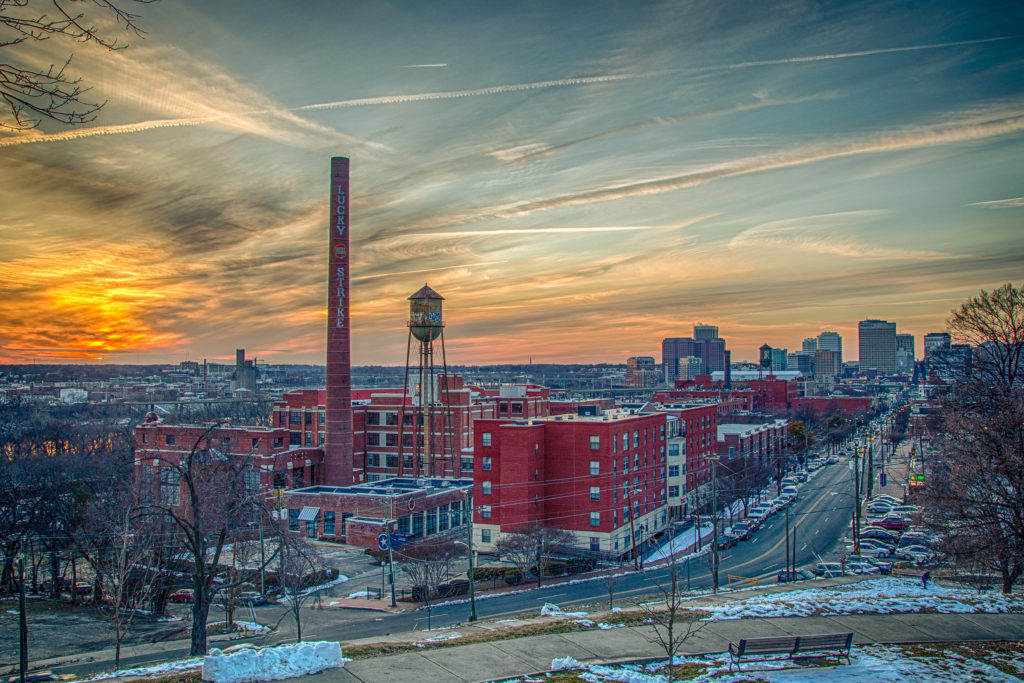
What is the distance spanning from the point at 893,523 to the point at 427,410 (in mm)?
42118

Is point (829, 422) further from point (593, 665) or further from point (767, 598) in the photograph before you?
point (593, 665)

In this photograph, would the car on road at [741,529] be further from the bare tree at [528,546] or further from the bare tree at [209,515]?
the bare tree at [209,515]

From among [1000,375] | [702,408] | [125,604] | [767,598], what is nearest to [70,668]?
[125,604]

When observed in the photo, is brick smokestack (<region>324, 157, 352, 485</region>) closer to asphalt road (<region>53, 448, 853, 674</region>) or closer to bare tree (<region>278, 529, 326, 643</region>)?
bare tree (<region>278, 529, 326, 643</region>)

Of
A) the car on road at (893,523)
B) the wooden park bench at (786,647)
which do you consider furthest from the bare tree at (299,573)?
the car on road at (893,523)

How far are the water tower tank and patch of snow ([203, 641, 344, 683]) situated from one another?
184ft

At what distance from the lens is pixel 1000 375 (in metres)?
40.2

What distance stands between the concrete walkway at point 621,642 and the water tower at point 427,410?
5173cm

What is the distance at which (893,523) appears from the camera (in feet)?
183

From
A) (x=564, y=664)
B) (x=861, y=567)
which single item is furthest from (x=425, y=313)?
(x=564, y=664)

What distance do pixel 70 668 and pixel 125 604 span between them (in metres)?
7.51

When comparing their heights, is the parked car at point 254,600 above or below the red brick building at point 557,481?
below

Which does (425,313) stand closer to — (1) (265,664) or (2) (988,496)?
(2) (988,496)

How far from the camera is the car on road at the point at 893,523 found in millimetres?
55188
